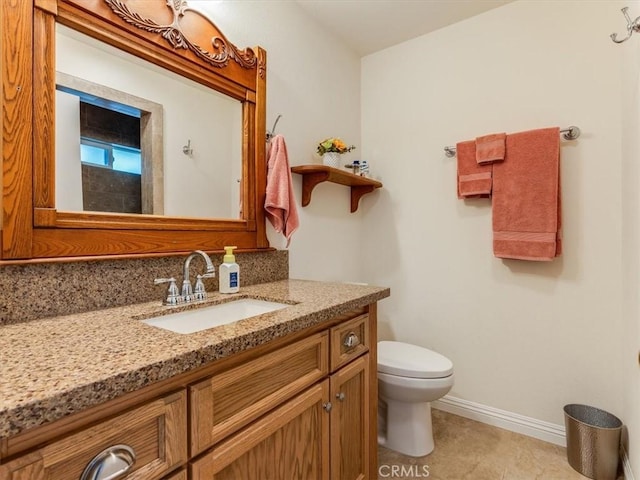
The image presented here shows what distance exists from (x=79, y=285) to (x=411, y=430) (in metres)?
1.58

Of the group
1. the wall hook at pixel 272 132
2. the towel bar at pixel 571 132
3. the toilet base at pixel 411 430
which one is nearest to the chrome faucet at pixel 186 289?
the wall hook at pixel 272 132

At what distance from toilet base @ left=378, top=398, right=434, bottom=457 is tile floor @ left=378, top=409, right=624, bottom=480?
0.03m

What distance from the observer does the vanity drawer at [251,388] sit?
2.34ft

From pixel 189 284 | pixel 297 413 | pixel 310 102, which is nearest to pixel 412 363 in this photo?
pixel 297 413

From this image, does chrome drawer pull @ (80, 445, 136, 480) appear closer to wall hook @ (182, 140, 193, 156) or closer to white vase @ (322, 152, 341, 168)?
wall hook @ (182, 140, 193, 156)

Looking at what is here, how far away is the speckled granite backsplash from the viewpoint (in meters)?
0.89

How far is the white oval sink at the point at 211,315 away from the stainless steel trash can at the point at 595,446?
1.49 meters

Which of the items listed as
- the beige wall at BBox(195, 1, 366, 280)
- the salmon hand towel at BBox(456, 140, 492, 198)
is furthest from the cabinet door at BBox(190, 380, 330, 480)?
the salmon hand towel at BBox(456, 140, 492, 198)

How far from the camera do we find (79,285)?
1003 millimetres

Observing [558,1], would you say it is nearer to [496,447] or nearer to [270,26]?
[270,26]

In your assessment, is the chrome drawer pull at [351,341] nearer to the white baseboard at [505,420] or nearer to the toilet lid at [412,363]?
the toilet lid at [412,363]

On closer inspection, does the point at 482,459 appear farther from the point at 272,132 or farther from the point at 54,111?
the point at 54,111

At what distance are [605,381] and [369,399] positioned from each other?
4.09ft

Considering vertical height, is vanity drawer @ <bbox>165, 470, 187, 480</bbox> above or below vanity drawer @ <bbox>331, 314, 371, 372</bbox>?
below
